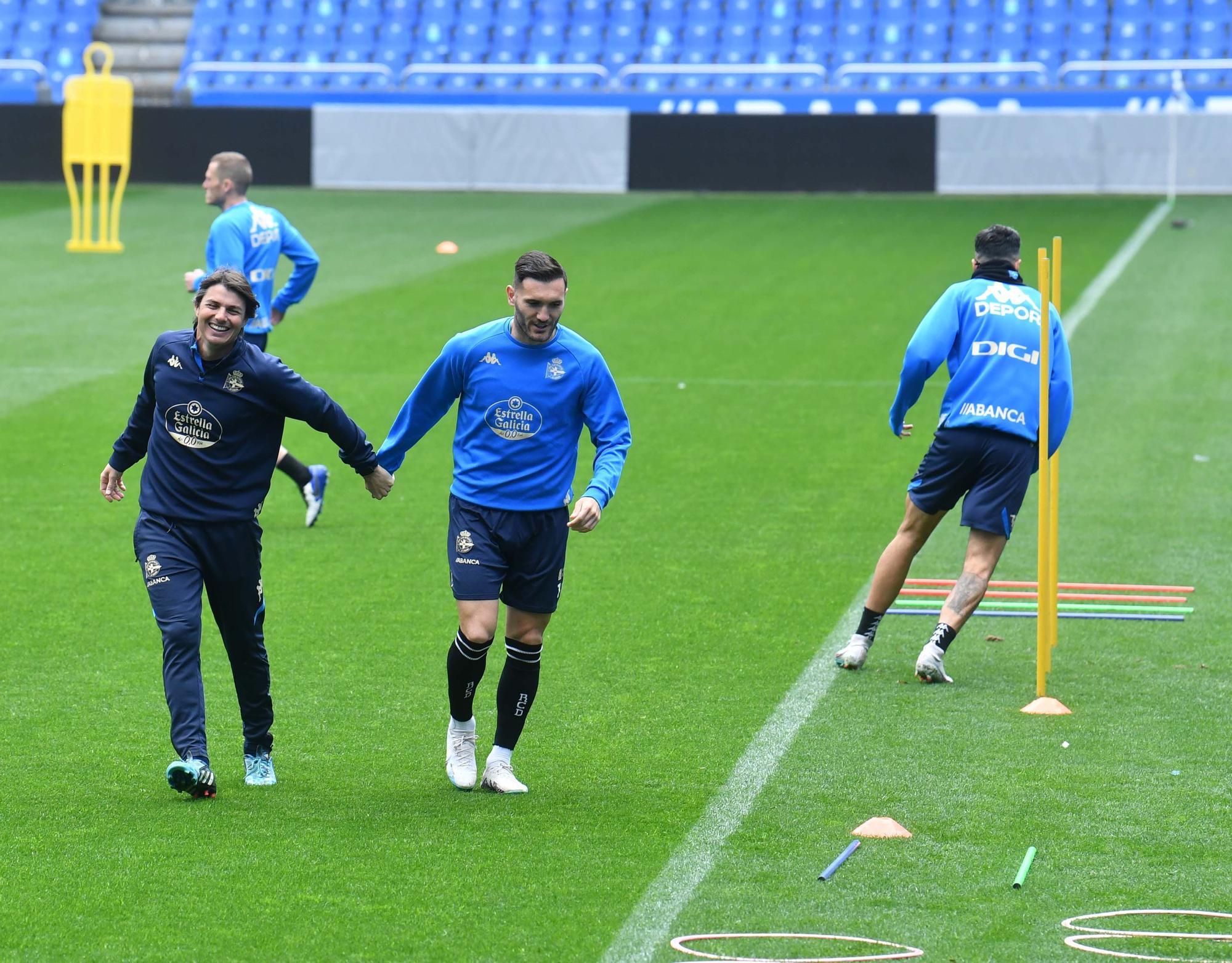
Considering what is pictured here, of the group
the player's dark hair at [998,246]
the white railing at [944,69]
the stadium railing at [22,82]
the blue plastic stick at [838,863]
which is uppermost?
the white railing at [944,69]

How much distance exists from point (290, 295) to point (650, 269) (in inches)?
452

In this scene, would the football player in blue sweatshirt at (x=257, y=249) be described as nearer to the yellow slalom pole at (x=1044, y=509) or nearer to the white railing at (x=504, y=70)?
the yellow slalom pole at (x=1044, y=509)

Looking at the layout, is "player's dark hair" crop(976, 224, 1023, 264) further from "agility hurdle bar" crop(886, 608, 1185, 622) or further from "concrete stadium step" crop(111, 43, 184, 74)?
"concrete stadium step" crop(111, 43, 184, 74)

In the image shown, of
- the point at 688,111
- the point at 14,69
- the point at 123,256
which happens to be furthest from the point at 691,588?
the point at 14,69

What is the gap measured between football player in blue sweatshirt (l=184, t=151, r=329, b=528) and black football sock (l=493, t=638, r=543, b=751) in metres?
4.59

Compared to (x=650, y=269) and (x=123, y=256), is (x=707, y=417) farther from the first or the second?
(x=123, y=256)

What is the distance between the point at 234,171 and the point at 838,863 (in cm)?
681

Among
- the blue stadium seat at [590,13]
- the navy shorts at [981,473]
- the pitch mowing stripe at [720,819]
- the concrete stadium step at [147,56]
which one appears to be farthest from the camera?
the concrete stadium step at [147,56]

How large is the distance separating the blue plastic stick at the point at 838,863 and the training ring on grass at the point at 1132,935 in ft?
2.40

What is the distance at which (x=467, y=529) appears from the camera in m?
6.44

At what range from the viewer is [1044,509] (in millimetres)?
7773

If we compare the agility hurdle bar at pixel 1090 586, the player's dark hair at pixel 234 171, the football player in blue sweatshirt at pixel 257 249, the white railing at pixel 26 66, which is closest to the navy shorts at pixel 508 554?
the agility hurdle bar at pixel 1090 586

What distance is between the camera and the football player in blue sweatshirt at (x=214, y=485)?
6.34 meters

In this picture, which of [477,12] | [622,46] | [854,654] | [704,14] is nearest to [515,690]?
[854,654]
